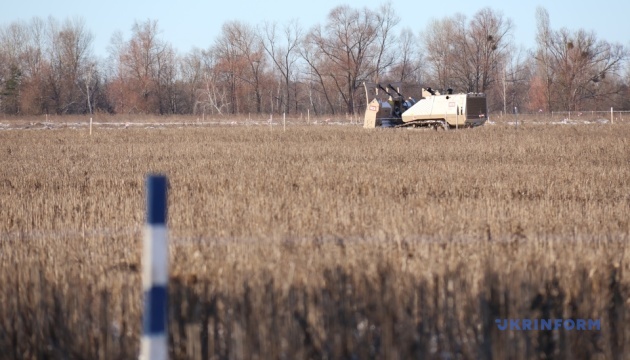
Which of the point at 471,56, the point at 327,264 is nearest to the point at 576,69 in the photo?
the point at 471,56

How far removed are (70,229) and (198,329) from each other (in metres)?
5.48

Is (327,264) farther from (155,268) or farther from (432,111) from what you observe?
(432,111)

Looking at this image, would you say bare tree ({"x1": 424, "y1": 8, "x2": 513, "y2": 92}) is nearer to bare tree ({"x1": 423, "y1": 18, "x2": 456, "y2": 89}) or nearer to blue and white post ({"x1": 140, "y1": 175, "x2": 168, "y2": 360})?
bare tree ({"x1": 423, "y1": 18, "x2": 456, "y2": 89})

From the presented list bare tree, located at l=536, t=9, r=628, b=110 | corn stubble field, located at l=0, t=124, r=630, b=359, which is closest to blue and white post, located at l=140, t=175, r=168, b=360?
corn stubble field, located at l=0, t=124, r=630, b=359

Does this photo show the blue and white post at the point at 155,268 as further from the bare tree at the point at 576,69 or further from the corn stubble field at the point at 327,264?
the bare tree at the point at 576,69

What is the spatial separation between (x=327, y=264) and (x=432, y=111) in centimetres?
2947

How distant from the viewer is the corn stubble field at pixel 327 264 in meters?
4.46

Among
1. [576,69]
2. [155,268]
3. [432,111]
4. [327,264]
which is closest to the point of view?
[155,268]

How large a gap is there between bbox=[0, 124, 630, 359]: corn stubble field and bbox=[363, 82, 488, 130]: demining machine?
17.6 m

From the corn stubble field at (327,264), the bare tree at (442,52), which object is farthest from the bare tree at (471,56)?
the corn stubble field at (327,264)

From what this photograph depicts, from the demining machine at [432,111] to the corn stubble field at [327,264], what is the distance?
57.6ft

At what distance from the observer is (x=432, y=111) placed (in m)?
34.2

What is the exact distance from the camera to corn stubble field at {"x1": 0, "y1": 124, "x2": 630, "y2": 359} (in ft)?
14.6

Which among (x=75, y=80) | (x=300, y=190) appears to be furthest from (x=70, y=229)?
(x=75, y=80)
